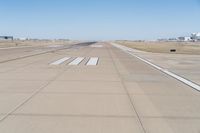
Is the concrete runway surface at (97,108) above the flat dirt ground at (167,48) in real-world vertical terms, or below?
above

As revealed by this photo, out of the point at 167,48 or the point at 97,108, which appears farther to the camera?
the point at 167,48

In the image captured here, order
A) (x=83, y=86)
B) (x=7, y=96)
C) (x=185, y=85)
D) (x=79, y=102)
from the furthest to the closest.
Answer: (x=185, y=85), (x=83, y=86), (x=7, y=96), (x=79, y=102)

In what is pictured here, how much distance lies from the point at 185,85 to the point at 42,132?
729 centimetres

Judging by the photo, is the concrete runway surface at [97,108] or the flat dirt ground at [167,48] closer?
the concrete runway surface at [97,108]

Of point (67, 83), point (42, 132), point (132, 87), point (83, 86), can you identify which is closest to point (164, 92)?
point (132, 87)

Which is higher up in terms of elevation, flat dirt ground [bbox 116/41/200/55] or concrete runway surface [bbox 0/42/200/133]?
concrete runway surface [bbox 0/42/200/133]

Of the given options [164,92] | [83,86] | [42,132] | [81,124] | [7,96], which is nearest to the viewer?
[42,132]

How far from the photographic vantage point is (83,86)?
1004 centimetres

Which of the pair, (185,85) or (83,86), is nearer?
(83,86)

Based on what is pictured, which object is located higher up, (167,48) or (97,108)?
(97,108)

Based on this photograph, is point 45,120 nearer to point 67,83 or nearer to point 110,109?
point 110,109

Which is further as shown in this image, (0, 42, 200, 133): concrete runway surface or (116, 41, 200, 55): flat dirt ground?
(116, 41, 200, 55): flat dirt ground

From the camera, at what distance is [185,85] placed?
35.4 ft

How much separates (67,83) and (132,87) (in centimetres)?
248
